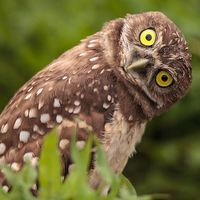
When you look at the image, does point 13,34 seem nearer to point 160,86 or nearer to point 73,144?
point 160,86

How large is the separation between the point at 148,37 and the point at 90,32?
2.59m

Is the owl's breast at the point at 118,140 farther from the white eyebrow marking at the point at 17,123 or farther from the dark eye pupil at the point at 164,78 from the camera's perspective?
the white eyebrow marking at the point at 17,123

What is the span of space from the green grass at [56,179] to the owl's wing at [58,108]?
1763 mm

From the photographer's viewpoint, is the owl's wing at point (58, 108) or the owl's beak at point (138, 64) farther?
the owl's beak at point (138, 64)

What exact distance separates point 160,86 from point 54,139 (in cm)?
268

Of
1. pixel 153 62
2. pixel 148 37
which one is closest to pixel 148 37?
pixel 148 37

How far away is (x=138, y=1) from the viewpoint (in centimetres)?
808

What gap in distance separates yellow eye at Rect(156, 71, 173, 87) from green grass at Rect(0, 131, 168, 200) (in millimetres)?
2554

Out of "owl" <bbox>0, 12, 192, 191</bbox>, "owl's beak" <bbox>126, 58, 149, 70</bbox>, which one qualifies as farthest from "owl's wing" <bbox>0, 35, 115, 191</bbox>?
"owl's beak" <bbox>126, 58, 149, 70</bbox>

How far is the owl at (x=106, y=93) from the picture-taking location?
518 centimetres

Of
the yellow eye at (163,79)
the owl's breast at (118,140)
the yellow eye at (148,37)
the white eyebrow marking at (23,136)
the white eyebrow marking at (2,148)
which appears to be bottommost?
the owl's breast at (118,140)

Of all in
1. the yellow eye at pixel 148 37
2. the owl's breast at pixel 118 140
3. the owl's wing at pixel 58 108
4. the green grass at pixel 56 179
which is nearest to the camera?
the green grass at pixel 56 179

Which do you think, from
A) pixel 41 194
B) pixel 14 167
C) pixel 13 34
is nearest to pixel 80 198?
pixel 41 194

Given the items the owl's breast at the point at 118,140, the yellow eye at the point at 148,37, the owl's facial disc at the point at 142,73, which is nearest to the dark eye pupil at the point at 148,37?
the yellow eye at the point at 148,37
